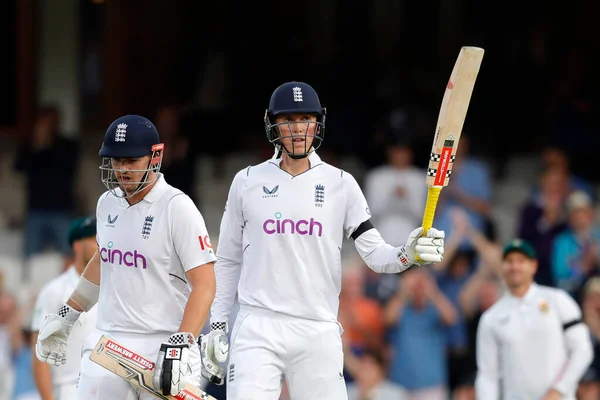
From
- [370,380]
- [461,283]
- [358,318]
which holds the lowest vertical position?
[370,380]

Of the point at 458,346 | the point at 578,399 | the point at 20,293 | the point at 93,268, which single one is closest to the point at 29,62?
the point at 20,293

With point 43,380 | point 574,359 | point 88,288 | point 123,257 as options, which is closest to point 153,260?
point 123,257

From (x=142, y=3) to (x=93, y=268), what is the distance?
8.35m

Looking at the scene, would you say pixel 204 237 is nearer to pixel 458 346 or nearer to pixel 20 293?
pixel 458 346

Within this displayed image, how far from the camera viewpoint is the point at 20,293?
13.0m

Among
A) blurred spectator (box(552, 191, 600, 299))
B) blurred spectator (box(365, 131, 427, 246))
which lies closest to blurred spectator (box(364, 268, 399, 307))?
blurred spectator (box(365, 131, 427, 246))

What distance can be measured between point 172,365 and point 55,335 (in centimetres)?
104

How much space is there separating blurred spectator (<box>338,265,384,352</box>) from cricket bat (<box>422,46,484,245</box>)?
5398mm

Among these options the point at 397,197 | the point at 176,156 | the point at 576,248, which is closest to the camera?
the point at 576,248

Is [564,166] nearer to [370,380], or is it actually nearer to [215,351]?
[370,380]

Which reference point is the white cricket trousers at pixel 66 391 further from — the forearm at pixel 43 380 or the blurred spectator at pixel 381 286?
the blurred spectator at pixel 381 286

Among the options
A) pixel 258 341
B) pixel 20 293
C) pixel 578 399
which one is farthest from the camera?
pixel 20 293

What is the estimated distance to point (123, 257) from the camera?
20.5 ft

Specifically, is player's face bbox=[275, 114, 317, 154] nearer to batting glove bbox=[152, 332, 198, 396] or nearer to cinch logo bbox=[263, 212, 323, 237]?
cinch logo bbox=[263, 212, 323, 237]
